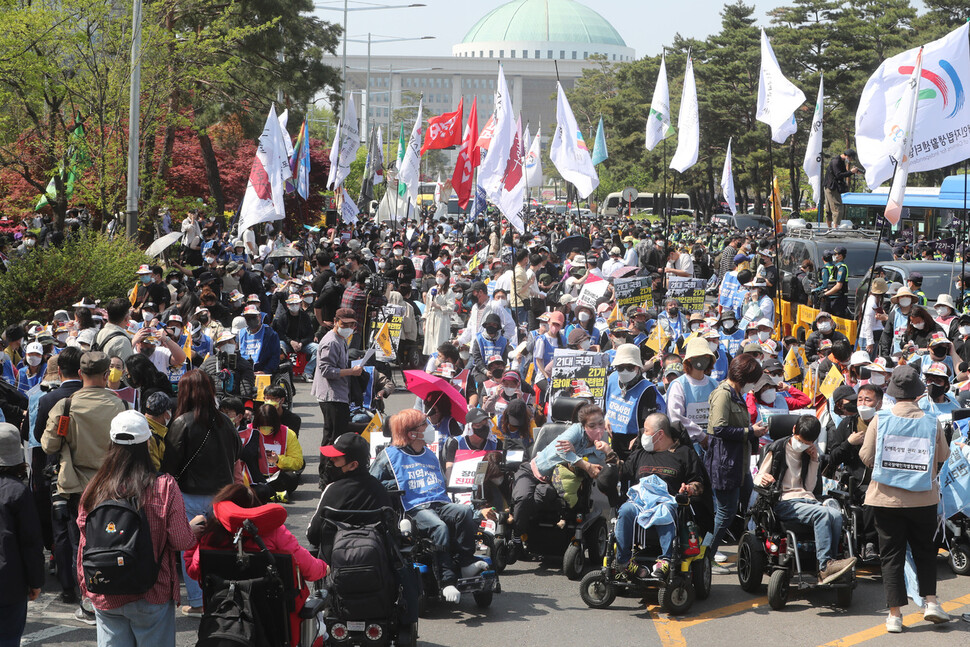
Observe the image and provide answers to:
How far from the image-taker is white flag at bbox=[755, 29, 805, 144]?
19.5 metres

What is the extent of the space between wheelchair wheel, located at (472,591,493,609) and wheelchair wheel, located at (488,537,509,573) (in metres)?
0.59

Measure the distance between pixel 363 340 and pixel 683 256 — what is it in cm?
669

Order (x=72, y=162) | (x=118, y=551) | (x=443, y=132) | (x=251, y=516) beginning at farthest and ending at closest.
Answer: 1. (x=443, y=132)
2. (x=72, y=162)
3. (x=251, y=516)
4. (x=118, y=551)

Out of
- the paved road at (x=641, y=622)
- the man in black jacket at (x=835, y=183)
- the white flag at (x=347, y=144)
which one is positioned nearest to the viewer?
the paved road at (x=641, y=622)

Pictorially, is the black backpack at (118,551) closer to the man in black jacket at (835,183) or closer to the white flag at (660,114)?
the white flag at (660,114)

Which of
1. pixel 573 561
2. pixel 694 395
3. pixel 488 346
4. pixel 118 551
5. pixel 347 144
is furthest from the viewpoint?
pixel 347 144

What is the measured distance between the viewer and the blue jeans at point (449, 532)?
305 inches

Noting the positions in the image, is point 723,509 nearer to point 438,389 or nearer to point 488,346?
point 438,389

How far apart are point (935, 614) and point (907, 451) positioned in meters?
1.12

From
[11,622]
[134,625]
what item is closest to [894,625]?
[134,625]

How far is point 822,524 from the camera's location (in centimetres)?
804

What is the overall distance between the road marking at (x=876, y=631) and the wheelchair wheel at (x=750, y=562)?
2.98ft

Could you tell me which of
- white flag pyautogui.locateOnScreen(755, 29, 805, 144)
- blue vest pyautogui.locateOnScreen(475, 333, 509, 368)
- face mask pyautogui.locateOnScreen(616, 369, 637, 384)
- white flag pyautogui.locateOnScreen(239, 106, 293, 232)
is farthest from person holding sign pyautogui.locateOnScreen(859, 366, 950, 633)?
white flag pyautogui.locateOnScreen(755, 29, 805, 144)

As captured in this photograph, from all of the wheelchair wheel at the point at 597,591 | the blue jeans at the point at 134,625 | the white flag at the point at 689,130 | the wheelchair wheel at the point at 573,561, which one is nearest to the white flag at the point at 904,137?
the wheelchair wheel at the point at 573,561
